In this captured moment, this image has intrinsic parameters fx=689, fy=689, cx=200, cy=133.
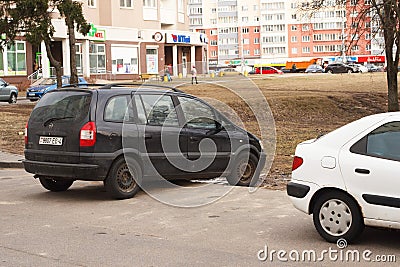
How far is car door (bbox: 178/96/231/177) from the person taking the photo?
11328mm

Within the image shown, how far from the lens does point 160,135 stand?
36.0ft

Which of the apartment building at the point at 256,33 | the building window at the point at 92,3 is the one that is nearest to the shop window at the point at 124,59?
the building window at the point at 92,3

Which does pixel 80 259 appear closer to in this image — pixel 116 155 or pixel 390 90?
pixel 116 155

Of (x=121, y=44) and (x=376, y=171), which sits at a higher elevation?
(x=121, y=44)

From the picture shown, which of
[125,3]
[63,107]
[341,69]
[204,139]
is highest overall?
[125,3]

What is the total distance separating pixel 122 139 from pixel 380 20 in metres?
17.7

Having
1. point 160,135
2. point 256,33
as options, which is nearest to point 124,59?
point 256,33

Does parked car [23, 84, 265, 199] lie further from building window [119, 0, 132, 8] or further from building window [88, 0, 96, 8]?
building window [119, 0, 132, 8]

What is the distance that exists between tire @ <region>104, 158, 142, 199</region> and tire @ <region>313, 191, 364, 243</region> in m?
3.72

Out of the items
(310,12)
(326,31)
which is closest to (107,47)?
(310,12)

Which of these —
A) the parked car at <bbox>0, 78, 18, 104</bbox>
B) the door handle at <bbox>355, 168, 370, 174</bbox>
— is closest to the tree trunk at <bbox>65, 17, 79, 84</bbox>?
the parked car at <bbox>0, 78, 18, 104</bbox>

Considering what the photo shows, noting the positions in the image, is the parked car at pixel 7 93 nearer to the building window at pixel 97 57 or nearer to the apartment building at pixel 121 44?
the apartment building at pixel 121 44

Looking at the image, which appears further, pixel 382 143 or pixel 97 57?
pixel 97 57

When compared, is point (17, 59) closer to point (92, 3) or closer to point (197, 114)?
point (92, 3)
